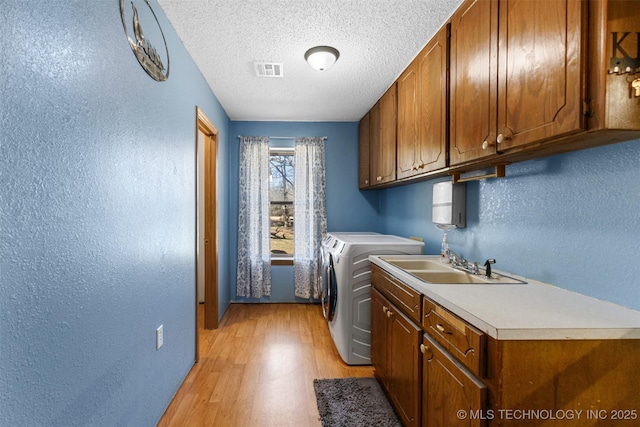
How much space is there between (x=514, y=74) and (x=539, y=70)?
0.41 feet

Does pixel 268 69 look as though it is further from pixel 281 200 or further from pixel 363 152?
pixel 281 200

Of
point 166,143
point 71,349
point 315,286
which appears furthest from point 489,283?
point 315,286

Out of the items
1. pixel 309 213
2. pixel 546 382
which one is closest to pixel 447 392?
pixel 546 382

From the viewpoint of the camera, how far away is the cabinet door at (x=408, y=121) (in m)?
2.12

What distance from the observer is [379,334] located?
2045 millimetres

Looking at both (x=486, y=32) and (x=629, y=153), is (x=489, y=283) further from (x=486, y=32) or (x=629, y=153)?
(x=486, y=32)

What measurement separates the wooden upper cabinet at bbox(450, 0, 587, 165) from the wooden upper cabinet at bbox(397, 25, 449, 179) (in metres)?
0.10

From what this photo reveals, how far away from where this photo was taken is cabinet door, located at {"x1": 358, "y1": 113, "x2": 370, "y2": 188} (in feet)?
11.3

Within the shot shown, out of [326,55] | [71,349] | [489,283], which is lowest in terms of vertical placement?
[71,349]

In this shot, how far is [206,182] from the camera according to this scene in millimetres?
3121

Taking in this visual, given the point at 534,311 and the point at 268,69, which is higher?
the point at 268,69

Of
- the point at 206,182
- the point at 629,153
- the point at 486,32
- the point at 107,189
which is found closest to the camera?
the point at 629,153

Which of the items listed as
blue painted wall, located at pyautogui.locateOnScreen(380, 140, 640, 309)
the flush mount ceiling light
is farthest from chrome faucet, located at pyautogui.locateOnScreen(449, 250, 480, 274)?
the flush mount ceiling light

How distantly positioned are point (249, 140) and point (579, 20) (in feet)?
10.9
